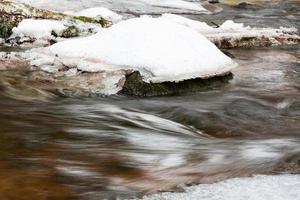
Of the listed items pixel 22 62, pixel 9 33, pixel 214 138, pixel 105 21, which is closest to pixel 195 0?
pixel 105 21

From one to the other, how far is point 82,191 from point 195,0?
1260 inches

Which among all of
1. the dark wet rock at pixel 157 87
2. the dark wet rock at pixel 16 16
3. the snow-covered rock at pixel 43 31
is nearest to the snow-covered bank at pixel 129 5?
the dark wet rock at pixel 16 16

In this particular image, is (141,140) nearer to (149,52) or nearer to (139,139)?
(139,139)

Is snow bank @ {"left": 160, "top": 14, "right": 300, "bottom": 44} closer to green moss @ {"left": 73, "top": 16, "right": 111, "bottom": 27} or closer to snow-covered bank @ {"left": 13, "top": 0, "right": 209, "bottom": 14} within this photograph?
green moss @ {"left": 73, "top": 16, "right": 111, "bottom": 27}

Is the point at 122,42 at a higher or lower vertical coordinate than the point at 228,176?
higher

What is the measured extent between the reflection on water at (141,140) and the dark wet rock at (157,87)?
0.17 metres

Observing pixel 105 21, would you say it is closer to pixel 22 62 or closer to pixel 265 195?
pixel 22 62

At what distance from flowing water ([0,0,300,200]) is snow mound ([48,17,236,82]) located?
41 cm

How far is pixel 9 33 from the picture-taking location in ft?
36.1

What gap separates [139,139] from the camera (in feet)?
17.8

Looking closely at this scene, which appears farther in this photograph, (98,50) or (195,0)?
(195,0)

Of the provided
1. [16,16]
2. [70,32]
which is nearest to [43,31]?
[70,32]

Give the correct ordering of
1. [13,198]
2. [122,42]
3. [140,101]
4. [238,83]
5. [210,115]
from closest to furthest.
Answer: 1. [13,198]
2. [210,115]
3. [140,101]
4. [122,42]
5. [238,83]

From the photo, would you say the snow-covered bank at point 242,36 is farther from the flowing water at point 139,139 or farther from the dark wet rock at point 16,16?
the flowing water at point 139,139
